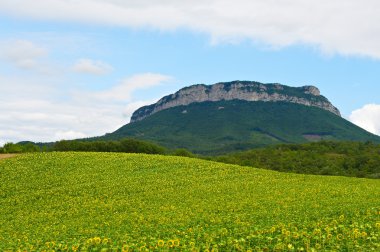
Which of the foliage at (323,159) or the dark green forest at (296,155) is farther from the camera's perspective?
the foliage at (323,159)

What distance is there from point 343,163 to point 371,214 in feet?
420

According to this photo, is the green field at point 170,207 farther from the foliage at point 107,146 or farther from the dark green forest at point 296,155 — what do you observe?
the foliage at point 107,146

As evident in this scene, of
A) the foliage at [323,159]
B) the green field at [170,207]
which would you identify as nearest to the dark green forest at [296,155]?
the foliage at [323,159]

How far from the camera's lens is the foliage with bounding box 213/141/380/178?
137000 millimetres

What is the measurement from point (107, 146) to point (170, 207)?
88.6 m

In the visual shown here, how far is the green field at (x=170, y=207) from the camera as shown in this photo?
19.6 metres

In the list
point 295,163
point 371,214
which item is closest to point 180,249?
point 371,214

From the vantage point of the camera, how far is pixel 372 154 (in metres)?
154

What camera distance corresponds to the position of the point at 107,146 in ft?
407

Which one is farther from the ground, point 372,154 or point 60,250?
point 372,154

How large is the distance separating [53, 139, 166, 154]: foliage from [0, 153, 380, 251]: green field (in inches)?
1842

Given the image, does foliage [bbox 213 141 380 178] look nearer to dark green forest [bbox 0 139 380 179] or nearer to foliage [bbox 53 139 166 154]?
dark green forest [bbox 0 139 380 179]

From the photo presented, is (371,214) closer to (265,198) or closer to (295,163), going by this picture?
(265,198)

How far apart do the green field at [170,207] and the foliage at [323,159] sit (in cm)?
7032
